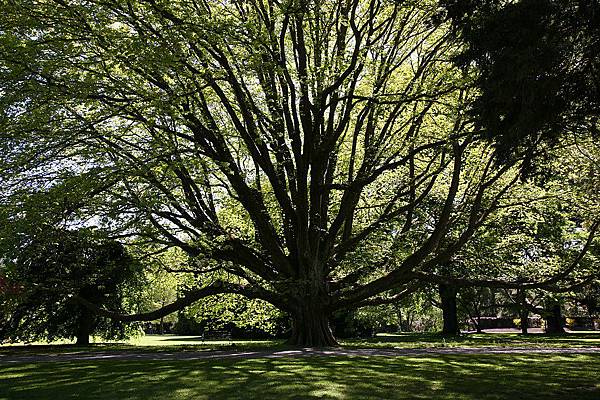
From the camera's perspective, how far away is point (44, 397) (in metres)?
7.24

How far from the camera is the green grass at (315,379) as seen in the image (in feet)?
24.1

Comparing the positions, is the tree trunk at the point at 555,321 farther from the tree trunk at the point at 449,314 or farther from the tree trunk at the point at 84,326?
the tree trunk at the point at 84,326

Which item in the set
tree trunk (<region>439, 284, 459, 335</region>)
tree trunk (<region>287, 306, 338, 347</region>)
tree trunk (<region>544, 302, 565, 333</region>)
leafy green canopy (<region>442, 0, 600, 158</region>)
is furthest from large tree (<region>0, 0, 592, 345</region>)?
tree trunk (<region>544, 302, 565, 333</region>)

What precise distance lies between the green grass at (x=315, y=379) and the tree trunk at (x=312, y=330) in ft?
13.0

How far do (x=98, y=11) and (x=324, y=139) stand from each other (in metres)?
7.07

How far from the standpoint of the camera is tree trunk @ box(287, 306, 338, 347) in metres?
15.6

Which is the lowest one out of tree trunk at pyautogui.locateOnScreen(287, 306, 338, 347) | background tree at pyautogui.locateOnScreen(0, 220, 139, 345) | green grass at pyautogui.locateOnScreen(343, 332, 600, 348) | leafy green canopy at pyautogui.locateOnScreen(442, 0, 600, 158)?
green grass at pyautogui.locateOnScreen(343, 332, 600, 348)

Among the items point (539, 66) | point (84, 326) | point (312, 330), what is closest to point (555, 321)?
point (312, 330)

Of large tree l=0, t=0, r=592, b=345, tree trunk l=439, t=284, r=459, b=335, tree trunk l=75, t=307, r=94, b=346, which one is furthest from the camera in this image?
tree trunk l=439, t=284, r=459, b=335

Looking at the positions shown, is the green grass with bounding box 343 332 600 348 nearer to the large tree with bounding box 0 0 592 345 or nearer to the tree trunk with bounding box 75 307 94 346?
the large tree with bounding box 0 0 592 345

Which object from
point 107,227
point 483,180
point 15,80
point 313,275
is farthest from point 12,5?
point 483,180

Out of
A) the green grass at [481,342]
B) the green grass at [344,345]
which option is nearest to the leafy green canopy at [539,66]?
the green grass at [344,345]

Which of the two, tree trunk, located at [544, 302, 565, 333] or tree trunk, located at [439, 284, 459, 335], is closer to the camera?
tree trunk, located at [439, 284, 459, 335]

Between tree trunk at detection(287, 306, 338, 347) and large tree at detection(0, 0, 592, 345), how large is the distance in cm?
5
